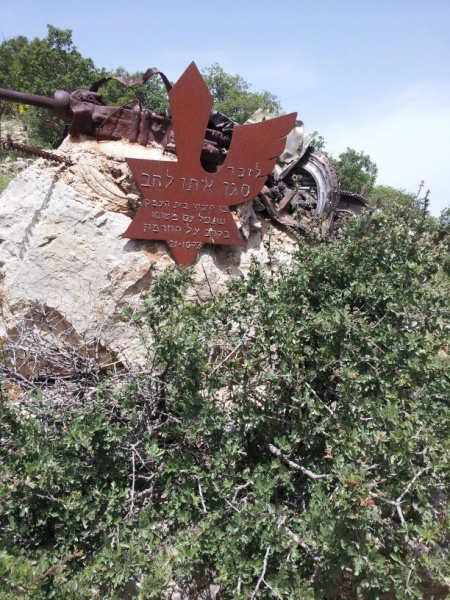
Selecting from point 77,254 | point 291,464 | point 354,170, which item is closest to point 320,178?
point 77,254

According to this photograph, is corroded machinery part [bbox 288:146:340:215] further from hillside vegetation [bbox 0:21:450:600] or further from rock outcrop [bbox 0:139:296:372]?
hillside vegetation [bbox 0:21:450:600]

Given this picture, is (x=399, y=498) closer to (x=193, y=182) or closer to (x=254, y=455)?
(x=254, y=455)

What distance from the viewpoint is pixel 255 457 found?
3.04 m

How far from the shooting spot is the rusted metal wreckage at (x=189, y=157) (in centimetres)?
389

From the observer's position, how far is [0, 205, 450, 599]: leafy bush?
2.24 meters

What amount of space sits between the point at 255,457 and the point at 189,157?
81.5 inches

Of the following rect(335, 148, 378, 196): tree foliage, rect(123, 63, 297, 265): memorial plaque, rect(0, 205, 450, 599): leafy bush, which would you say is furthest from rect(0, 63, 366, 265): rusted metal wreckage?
rect(335, 148, 378, 196): tree foliage

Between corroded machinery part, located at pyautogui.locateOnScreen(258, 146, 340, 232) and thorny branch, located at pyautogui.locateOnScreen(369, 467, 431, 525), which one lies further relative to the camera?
corroded machinery part, located at pyautogui.locateOnScreen(258, 146, 340, 232)

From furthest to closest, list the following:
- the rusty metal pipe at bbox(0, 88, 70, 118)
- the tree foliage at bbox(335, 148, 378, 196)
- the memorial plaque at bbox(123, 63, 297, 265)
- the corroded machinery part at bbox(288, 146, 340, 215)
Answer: the tree foliage at bbox(335, 148, 378, 196) → the corroded machinery part at bbox(288, 146, 340, 215) → the rusty metal pipe at bbox(0, 88, 70, 118) → the memorial plaque at bbox(123, 63, 297, 265)

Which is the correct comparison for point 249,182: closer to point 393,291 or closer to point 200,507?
point 393,291

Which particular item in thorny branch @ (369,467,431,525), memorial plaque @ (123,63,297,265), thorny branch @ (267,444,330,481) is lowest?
thorny branch @ (267,444,330,481)

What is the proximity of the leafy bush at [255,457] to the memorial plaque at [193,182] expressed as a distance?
0.90 metres

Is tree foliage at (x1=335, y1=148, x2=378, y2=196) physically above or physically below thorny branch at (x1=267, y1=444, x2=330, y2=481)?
above

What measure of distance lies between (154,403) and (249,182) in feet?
6.31
